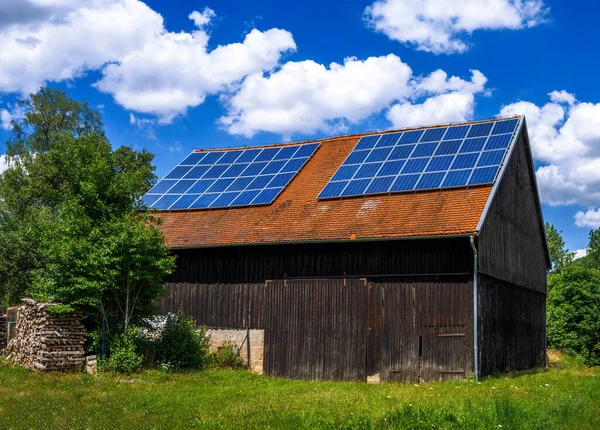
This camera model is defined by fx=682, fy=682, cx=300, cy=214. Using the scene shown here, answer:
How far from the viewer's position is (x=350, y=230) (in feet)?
74.8

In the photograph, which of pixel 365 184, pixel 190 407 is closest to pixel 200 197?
pixel 365 184

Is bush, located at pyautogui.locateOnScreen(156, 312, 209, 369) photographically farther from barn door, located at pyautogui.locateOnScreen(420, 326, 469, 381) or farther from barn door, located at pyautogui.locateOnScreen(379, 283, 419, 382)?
barn door, located at pyautogui.locateOnScreen(420, 326, 469, 381)

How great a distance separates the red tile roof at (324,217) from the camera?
21.8 metres

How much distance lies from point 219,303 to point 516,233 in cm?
1174

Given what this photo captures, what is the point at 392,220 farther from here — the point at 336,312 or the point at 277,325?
the point at 277,325

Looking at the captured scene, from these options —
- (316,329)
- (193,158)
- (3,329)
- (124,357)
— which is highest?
(193,158)

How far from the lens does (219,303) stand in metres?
25.4

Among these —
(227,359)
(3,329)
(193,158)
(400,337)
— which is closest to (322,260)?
(400,337)

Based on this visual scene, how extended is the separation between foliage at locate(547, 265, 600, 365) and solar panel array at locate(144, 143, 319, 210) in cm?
1903

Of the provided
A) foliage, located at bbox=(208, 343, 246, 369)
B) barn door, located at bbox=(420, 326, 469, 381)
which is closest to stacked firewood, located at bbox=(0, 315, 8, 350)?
foliage, located at bbox=(208, 343, 246, 369)

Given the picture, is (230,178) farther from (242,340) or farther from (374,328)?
(374,328)

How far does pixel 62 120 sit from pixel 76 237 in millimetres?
25899

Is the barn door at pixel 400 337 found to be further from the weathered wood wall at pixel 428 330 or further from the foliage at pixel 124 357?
the foliage at pixel 124 357

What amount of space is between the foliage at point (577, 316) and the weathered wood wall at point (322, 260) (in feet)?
70.5
